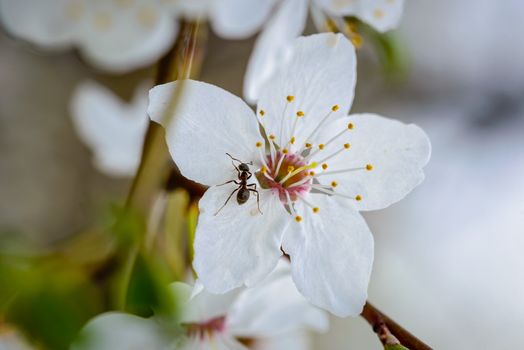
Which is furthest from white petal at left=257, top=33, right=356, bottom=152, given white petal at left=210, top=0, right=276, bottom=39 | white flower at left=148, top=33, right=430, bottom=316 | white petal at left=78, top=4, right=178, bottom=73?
white petal at left=78, top=4, right=178, bottom=73

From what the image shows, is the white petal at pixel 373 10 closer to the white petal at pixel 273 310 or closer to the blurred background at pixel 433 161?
the white petal at pixel 273 310

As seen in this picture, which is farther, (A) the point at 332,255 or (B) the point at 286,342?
(B) the point at 286,342

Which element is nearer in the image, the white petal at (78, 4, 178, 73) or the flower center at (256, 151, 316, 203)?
the flower center at (256, 151, 316, 203)

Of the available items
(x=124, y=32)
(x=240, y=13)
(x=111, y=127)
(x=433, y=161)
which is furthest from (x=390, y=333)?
(x=433, y=161)

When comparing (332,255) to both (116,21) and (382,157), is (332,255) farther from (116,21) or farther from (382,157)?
(116,21)

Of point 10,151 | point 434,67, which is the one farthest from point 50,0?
point 434,67

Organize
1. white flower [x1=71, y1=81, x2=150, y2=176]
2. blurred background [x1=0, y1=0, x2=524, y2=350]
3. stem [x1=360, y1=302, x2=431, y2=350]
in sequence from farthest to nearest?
blurred background [x1=0, y1=0, x2=524, y2=350], white flower [x1=71, y1=81, x2=150, y2=176], stem [x1=360, y1=302, x2=431, y2=350]

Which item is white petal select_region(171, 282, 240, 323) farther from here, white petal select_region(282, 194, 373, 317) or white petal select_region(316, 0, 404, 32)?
white petal select_region(316, 0, 404, 32)
